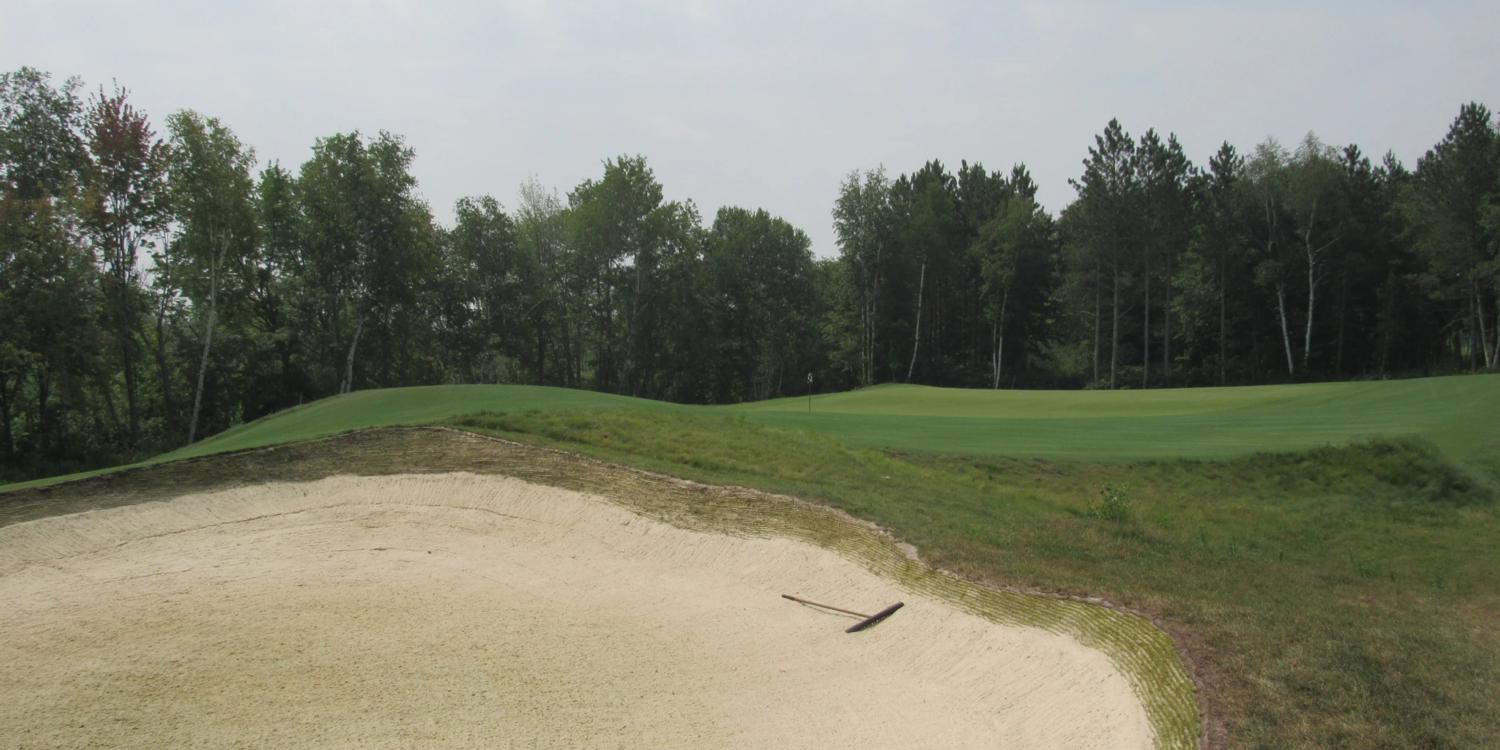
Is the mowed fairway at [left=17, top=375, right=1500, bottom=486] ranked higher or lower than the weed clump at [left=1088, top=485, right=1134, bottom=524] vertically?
higher

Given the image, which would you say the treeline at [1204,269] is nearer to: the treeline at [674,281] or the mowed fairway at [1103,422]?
the treeline at [674,281]

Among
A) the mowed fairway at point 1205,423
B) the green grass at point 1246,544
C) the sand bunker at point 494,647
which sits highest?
the mowed fairway at point 1205,423

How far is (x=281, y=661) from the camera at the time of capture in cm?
773

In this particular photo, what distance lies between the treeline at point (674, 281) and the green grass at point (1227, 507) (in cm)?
1942

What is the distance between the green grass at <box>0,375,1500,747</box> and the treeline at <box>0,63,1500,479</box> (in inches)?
764

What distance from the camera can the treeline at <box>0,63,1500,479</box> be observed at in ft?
121

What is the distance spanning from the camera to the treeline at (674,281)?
3681 centimetres

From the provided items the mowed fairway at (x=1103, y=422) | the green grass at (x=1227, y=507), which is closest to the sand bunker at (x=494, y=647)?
the green grass at (x=1227, y=507)

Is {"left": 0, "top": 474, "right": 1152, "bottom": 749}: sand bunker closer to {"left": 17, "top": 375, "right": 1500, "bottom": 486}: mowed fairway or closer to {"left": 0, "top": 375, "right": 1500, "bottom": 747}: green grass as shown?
{"left": 0, "top": 375, "right": 1500, "bottom": 747}: green grass

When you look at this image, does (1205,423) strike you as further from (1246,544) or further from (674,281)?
(674,281)

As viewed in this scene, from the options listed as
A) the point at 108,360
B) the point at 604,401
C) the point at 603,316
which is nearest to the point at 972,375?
the point at 603,316

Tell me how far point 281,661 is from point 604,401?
48.9 feet

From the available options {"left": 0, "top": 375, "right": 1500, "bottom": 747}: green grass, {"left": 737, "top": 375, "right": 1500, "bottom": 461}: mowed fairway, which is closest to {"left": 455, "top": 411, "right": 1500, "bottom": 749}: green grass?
{"left": 0, "top": 375, "right": 1500, "bottom": 747}: green grass

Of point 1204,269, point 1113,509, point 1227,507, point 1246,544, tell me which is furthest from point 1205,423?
point 1204,269
